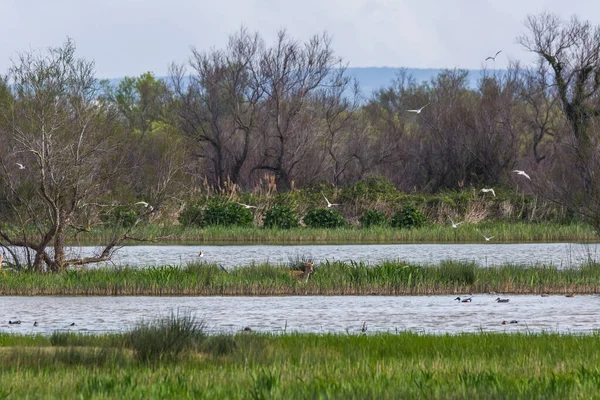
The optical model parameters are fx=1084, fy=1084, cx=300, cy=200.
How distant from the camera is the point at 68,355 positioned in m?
13.1

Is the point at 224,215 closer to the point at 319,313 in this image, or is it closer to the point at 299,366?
the point at 319,313

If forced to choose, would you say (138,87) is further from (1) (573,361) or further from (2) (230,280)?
(1) (573,361)

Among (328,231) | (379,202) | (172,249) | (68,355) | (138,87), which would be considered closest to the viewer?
(68,355)

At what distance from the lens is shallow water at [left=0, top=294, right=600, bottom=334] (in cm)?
1897

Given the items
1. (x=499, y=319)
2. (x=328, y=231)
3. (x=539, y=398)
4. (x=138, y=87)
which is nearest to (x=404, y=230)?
(x=328, y=231)

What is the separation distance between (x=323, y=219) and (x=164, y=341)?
35.1m

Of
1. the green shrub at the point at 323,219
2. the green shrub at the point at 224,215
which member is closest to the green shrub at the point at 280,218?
the green shrub at the point at 323,219

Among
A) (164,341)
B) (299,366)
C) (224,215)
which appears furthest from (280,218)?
(299,366)

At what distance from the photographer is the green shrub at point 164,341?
13.0m

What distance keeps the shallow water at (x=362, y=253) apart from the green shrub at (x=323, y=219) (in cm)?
523

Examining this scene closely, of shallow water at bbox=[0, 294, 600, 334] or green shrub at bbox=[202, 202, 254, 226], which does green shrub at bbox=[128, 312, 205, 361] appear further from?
green shrub at bbox=[202, 202, 254, 226]

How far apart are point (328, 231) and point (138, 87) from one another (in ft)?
187

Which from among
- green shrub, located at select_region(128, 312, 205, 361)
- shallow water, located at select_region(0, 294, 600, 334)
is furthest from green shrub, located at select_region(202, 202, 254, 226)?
green shrub, located at select_region(128, 312, 205, 361)

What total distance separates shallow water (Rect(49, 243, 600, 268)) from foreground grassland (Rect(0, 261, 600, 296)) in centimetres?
680
